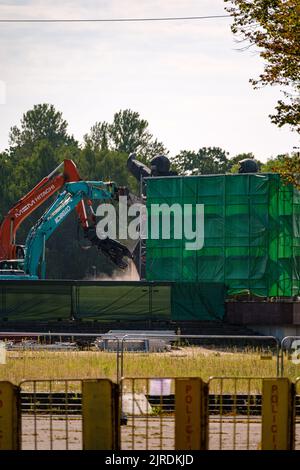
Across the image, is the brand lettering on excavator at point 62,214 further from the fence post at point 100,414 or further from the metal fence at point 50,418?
the fence post at point 100,414

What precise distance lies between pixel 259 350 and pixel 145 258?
21.5 m

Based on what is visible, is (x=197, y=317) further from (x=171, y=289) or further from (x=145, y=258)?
(x=145, y=258)

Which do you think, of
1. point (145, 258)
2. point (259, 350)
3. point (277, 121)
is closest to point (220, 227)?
point (145, 258)

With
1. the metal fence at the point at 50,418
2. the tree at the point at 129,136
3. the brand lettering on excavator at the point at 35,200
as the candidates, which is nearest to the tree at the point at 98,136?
the tree at the point at 129,136

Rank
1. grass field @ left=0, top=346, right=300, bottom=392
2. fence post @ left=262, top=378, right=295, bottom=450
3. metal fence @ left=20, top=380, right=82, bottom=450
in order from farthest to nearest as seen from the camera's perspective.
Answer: grass field @ left=0, top=346, right=300, bottom=392 → metal fence @ left=20, top=380, right=82, bottom=450 → fence post @ left=262, top=378, right=295, bottom=450

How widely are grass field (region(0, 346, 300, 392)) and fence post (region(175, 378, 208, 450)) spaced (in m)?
10.9

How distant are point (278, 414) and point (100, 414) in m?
2.25

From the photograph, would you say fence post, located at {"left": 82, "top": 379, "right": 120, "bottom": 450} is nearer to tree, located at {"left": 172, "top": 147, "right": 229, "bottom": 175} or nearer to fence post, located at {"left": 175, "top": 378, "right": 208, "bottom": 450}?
fence post, located at {"left": 175, "top": 378, "right": 208, "bottom": 450}

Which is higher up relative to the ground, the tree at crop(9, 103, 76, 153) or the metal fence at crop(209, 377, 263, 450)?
the tree at crop(9, 103, 76, 153)

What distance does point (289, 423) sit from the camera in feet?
54.7

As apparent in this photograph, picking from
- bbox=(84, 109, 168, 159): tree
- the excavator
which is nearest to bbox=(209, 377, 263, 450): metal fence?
the excavator

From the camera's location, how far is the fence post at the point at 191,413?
1606 cm

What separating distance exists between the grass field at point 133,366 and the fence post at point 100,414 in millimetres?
11363

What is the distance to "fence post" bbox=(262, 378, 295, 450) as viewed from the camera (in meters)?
16.4
